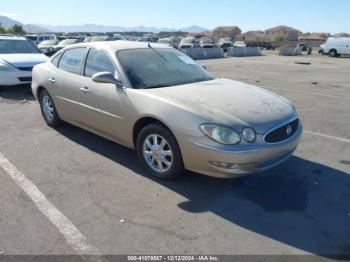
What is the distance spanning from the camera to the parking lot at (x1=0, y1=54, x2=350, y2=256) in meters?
3.00

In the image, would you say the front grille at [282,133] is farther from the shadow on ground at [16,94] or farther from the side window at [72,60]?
the shadow on ground at [16,94]

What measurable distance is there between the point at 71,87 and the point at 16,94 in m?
5.29

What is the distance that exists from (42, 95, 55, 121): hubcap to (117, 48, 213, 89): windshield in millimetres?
2077

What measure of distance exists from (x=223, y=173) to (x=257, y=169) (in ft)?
1.20

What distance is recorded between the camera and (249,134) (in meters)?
3.56

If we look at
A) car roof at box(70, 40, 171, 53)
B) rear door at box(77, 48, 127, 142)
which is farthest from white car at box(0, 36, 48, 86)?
rear door at box(77, 48, 127, 142)

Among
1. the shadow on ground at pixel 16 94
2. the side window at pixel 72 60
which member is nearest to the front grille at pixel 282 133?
the side window at pixel 72 60

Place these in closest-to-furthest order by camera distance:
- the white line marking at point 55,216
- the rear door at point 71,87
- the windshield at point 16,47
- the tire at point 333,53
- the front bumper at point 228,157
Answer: the white line marking at point 55,216 < the front bumper at point 228,157 < the rear door at point 71,87 < the windshield at point 16,47 < the tire at point 333,53

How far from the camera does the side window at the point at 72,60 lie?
5.21m

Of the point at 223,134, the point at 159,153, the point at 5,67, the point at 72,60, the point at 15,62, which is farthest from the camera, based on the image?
the point at 15,62

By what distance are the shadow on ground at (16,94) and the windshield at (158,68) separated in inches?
205

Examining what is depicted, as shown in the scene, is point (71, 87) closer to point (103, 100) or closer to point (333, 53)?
point (103, 100)

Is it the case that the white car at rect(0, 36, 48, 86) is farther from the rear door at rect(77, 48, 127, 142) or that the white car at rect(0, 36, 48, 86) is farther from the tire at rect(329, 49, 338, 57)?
the tire at rect(329, 49, 338, 57)

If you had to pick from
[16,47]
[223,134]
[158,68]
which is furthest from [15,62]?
[223,134]
